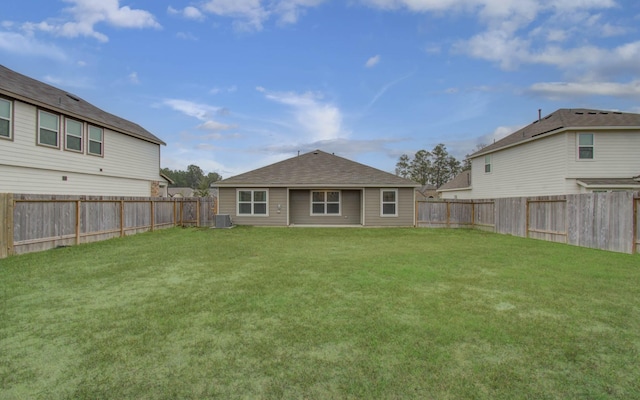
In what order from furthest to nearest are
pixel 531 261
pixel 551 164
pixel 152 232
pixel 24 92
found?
pixel 551 164 < pixel 152 232 < pixel 24 92 < pixel 531 261

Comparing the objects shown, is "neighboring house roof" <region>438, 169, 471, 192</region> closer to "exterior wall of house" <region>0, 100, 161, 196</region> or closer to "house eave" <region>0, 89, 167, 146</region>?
"exterior wall of house" <region>0, 100, 161, 196</region>

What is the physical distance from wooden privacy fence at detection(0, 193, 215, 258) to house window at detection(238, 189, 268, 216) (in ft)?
12.7

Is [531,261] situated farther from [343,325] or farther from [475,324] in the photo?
[343,325]

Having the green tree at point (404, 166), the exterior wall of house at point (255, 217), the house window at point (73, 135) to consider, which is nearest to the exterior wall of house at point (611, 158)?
the exterior wall of house at point (255, 217)

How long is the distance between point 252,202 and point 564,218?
13413mm

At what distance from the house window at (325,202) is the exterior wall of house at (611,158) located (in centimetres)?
1101

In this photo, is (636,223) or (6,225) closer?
(6,225)

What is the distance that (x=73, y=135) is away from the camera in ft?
44.1

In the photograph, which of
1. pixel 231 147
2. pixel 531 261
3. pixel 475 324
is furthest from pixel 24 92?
pixel 231 147

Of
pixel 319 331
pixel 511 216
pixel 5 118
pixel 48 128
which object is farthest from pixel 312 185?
pixel 319 331

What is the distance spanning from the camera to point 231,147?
33031mm

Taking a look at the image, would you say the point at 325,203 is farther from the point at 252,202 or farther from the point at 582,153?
the point at 582,153

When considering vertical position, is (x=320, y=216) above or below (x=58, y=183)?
below

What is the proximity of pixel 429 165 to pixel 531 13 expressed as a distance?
49776mm
